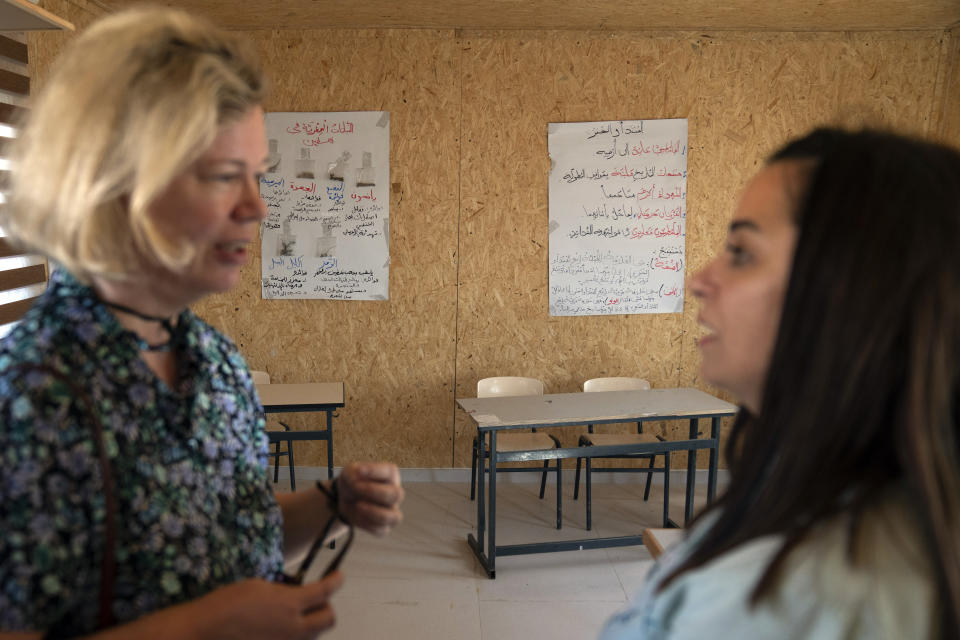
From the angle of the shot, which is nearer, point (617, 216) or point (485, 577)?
point (485, 577)

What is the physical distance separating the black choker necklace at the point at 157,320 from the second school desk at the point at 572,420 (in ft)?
7.21

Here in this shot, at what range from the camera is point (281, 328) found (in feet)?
14.3

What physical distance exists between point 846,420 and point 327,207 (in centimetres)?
395

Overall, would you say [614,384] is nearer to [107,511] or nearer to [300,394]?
[300,394]

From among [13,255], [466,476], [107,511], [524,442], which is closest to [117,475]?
[107,511]

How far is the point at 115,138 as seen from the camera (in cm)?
69

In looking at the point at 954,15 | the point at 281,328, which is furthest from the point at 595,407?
the point at 954,15

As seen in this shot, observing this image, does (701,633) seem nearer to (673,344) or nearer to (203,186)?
(203,186)

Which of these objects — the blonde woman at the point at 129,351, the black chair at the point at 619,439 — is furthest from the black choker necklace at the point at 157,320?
the black chair at the point at 619,439

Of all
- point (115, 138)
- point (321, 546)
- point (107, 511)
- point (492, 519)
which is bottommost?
point (492, 519)

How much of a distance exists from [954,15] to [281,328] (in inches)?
177

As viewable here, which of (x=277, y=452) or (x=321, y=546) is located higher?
(x=321, y=546)

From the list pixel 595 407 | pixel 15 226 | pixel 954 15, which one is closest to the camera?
pixel 15 226

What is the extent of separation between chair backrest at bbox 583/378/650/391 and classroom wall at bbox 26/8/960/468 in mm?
349
